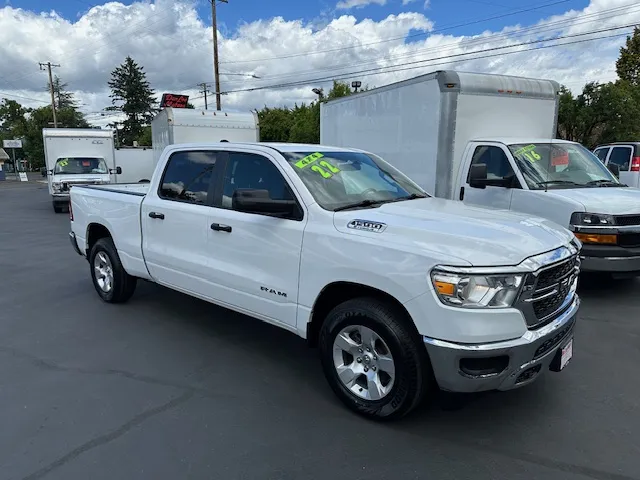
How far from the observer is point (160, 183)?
5121mm

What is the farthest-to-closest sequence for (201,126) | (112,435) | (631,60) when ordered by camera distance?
1. (631,60)
2. (201,126)
3. (112,435)

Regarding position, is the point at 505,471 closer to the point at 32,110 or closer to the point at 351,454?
the point at 351,454

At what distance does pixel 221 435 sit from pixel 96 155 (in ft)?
60.9

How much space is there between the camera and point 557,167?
6.74 metres

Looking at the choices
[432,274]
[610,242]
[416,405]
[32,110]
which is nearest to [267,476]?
[416,405]

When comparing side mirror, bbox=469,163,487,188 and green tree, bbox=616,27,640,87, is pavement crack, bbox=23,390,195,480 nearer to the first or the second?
side mirror, bbox=469,163,487,188

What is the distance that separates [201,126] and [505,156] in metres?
9.36

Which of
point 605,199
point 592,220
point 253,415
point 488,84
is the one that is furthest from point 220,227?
point 488,84

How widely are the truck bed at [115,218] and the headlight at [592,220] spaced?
4925 mm

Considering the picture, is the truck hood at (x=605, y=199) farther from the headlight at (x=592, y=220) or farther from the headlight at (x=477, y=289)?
the headlight at (x=477, y=289)

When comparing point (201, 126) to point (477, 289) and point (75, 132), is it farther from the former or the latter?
point (477, 289)

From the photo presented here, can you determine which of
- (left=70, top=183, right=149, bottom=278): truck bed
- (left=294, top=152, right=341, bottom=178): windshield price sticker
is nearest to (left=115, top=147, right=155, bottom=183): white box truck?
(left=70, top=183, right=149, bottom=278): truck bed

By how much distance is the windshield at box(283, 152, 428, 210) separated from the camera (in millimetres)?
3783

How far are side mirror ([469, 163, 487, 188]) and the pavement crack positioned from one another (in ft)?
15.3
